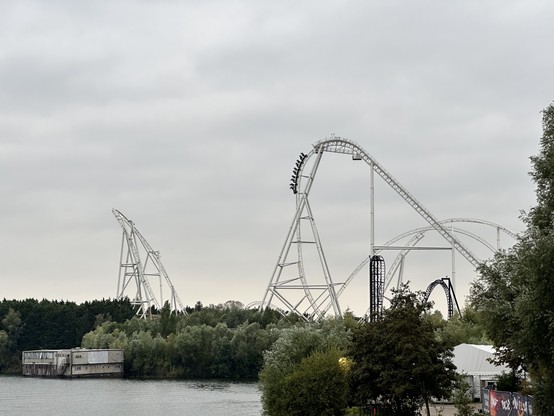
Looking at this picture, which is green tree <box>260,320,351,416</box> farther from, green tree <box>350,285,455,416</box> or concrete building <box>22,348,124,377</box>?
concrete building <box>22,348,124,377</box>

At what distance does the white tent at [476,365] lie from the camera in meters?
37.6

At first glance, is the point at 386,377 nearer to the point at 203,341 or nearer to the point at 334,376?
the point at 334,376

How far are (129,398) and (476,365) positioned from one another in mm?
24659

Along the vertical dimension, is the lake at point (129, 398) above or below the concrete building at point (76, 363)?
below

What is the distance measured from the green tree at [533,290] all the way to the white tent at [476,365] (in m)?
12.2

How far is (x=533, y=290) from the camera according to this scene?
20.3 meters

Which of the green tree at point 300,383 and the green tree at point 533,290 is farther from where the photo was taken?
the green tree at point 300,383

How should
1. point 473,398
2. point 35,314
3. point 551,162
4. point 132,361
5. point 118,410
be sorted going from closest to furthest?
point 551,162 < point 473,398 < point 118,410 < point 132,361 < point 35,314

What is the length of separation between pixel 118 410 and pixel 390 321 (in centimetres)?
2021

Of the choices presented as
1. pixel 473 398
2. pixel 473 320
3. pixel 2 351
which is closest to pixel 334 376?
pixel 473 398

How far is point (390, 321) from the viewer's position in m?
33.5

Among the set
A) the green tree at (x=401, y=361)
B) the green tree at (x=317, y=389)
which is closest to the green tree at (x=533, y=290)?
the green tree at (x=401, y=361)

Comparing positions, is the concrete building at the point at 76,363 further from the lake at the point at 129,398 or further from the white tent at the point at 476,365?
the white tent at the point at 476,365

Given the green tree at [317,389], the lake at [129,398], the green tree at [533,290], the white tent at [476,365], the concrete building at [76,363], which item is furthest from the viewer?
the concrete building at [76,363]
